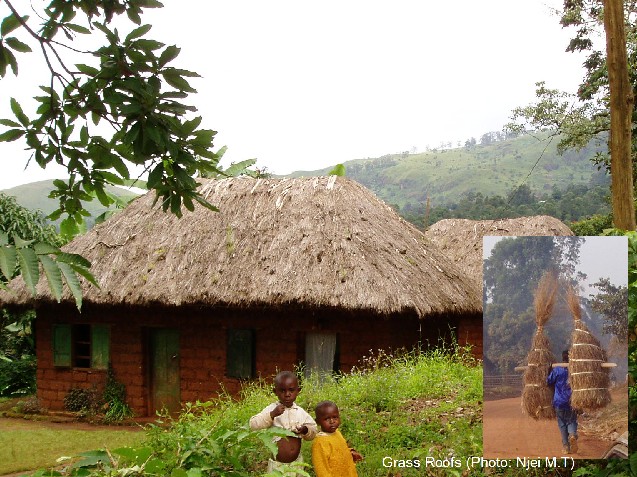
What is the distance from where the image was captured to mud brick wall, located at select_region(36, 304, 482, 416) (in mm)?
9797

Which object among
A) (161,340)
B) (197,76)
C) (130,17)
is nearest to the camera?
(197,76)

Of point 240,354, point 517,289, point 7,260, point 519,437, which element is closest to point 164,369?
point 240,354

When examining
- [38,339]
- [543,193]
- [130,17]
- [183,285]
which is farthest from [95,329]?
[543,193]

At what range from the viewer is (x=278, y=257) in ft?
32.8

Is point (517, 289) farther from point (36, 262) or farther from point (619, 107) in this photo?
point (619, 107)

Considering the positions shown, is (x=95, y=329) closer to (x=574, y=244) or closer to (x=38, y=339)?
(x=38, y=339)

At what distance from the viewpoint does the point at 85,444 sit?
9172mm

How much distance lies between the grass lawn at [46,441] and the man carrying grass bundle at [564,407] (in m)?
5.61

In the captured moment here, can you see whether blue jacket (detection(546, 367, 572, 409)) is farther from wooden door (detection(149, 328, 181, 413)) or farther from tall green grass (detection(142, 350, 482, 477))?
wooden door (detection(149, 328, 181, 413))

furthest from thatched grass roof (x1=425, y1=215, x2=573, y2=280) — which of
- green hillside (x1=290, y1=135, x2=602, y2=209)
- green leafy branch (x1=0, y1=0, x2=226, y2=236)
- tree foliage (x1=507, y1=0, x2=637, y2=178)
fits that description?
green hillside (x1=290, y1=135, x2=602, y2=209)

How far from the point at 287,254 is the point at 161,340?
2722 mm

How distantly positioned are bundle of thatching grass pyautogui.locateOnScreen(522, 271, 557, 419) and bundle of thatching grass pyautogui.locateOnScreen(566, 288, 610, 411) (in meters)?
0.11

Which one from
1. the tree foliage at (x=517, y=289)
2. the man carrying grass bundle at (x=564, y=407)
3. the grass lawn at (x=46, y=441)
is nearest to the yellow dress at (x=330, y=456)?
the tree foliage at (x=517, y=289)

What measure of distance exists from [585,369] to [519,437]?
1.72 ft
